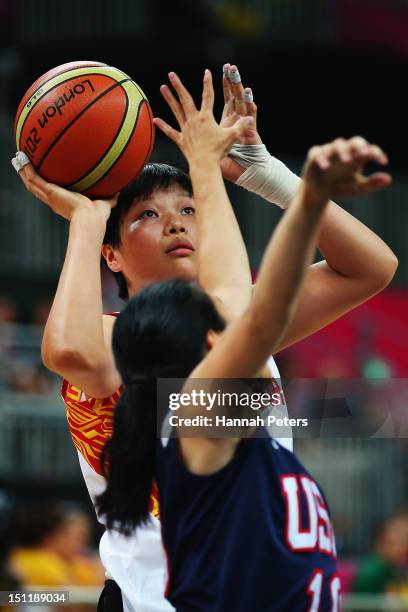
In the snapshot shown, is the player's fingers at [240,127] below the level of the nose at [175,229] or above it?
above

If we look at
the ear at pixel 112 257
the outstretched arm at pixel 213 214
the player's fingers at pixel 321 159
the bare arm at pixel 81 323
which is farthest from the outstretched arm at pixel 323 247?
the player's fingers at pixel 321 159

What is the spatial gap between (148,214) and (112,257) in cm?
28

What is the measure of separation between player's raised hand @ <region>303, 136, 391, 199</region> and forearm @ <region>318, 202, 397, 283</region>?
1.16 meters

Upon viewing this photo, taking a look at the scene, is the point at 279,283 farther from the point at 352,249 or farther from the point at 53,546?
the point at 53,546

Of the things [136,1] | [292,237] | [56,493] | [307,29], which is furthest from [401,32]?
[292,237]

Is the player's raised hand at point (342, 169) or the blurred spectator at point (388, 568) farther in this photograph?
the blurred spectator at point (388, 568)

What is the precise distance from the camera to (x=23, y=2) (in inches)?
625

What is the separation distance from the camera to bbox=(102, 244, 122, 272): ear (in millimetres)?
4617

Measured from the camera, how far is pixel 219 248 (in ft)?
11.5

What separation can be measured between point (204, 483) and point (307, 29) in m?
13.8

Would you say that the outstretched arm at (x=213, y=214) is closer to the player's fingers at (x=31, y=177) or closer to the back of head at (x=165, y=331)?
the back of head at (x=165, y=331)

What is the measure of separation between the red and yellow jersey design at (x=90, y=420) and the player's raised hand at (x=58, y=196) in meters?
0.60

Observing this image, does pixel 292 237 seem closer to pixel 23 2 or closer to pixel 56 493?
pixel 56 493

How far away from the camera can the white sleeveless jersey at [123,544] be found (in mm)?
4094
